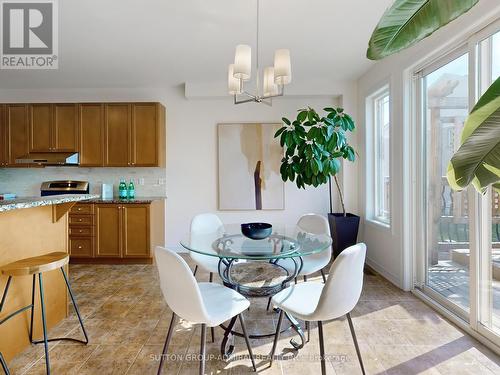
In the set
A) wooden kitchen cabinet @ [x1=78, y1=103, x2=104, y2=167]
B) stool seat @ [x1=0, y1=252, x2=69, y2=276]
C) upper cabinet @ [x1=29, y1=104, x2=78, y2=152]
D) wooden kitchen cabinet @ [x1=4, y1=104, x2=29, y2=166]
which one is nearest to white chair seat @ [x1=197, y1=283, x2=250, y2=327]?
stool seat @ [x1=0, y1=252, x2=69, y2=276]

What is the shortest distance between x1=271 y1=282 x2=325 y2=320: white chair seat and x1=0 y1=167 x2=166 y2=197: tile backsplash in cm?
331

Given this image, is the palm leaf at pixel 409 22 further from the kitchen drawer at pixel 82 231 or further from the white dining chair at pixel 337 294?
the kitchen drawer at pixel 82 231

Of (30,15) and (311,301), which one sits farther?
(30,15)

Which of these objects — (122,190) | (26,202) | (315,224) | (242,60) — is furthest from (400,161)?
(122,190)

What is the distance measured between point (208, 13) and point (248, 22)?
0.39 meters

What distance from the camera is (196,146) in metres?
4.64

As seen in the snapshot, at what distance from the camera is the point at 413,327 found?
2320mm

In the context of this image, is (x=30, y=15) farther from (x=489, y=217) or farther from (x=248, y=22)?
(x=489, y=217)

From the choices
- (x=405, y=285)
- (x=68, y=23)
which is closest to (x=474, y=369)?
(x=405, y=285)

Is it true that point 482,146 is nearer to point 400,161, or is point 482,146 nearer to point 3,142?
point 400,161

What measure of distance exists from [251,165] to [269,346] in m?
2.91

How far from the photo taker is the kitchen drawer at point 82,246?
4094 millimetres

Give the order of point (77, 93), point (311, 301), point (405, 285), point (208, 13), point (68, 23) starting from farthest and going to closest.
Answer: point (77, 93) → point (405, 285) → point (68, 23) → point (208, 13) → point (311, 301)

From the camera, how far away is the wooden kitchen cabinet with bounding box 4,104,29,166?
4.34m
